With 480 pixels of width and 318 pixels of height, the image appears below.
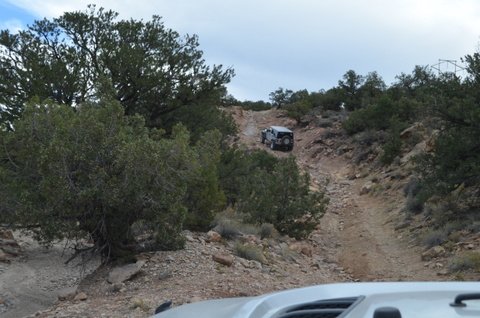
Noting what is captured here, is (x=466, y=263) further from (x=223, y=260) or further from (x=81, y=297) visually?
(x=81, y=297)

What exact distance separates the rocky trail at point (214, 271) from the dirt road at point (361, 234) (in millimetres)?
33

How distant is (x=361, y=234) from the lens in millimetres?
20609

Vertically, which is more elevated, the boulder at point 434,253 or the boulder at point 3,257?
the boulder at point 3,257

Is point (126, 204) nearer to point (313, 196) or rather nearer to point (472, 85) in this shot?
point (313, 196)

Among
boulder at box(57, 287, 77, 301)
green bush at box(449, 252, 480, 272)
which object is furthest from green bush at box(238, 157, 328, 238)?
boulder at box(57, 287, 77, 301)

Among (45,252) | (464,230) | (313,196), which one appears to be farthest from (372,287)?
(313,196)

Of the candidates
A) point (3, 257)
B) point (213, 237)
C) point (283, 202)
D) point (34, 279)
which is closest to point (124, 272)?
point (34, 279)

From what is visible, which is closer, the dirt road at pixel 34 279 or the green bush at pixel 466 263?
the dirt road at pixel 34 279

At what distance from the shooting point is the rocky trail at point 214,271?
9.09 m

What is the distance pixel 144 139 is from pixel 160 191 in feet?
Answer: 3.30

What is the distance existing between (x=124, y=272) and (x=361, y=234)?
1202cm

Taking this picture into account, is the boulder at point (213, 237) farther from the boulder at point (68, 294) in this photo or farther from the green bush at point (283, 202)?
the green bush at point (283, 202)

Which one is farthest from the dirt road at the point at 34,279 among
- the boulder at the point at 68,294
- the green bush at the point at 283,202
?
the green bush at the point at 283,202

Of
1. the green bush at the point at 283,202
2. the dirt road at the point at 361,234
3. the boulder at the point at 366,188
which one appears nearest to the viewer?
the dirt road at the point at 361,234
